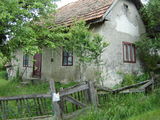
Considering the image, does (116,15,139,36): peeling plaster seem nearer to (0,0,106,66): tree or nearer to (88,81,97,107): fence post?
(0,0,106,66): tree

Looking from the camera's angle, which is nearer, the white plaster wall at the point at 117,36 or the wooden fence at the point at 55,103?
the wooden fence at the point at 55,103

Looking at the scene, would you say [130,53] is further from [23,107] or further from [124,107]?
[23,107]

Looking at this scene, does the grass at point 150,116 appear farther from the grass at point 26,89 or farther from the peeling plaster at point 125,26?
the peeling plaster at point 125,26

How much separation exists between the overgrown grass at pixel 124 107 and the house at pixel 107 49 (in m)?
3.15

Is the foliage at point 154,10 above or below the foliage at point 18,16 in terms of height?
above

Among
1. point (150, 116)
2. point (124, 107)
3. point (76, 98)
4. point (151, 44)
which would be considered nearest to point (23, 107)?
point (76, 98)

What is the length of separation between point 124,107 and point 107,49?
17.3 feet

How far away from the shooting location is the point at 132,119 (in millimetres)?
4484

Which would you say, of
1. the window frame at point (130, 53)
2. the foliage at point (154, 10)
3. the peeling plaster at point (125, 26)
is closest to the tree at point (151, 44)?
the foliage at point (154, 10)

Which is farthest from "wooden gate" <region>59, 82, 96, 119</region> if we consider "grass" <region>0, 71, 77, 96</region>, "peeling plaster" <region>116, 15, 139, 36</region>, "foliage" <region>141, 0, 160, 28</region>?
"foliage" <region>141, 0, 160, 28</region>

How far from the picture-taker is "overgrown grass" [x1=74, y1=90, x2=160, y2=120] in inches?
182

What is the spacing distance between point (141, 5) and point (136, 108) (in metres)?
9.85

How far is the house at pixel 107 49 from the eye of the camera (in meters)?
9.62

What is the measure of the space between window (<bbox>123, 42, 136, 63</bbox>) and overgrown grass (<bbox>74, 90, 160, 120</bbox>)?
5.41m
